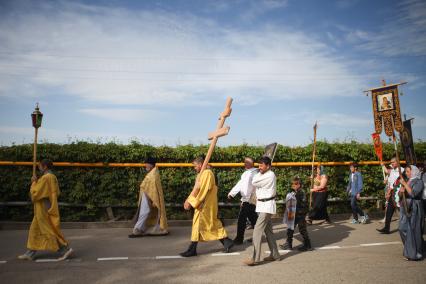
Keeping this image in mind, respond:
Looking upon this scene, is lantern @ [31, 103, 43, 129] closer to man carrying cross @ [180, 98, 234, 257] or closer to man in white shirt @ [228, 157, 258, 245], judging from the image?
Answer: man carrying cross @ [180, 98, 234, 257]

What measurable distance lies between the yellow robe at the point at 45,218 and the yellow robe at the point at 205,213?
263cm

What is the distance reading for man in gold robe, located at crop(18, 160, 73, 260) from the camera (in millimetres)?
6922

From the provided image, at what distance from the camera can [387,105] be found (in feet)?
31.0

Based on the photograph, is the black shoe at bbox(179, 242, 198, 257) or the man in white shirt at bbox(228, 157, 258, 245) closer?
the black shoe at bbox(179, 242, 198, 257)

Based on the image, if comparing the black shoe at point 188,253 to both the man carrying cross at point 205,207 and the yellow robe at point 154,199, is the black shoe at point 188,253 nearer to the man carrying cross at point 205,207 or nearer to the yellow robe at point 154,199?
the man carrying cross at point 205,207

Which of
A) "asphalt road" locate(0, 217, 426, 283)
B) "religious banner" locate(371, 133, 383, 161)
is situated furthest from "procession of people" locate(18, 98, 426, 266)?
"religious banner" locate(371, 133, 383, 161)

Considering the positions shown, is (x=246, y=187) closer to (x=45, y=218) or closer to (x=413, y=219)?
(x=413, y=219)

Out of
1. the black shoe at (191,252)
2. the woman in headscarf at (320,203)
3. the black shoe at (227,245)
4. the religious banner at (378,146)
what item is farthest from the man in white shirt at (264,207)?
the religious banner at (378,146)

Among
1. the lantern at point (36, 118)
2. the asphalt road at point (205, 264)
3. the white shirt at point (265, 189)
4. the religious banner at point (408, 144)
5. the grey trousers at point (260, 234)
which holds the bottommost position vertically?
the asphalt road at point (205, 264)

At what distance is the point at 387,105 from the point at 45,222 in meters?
→ 8.54

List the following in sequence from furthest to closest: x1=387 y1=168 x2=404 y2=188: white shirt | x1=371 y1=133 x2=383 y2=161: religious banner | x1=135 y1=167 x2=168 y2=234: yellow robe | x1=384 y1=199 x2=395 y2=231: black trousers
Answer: x1=371 y1=133 x2=383 y2=161: religious banner → x1=387 y1=168 x2=404 y2=188: white shirt → x1=135 y1=167 x2=168 y2=234: yellow robe → x1=384 y1=199 x2=395 y2=231: black trousers

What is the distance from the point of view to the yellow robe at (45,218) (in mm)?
6918

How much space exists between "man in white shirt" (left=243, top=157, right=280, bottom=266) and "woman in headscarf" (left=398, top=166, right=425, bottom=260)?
245 cm

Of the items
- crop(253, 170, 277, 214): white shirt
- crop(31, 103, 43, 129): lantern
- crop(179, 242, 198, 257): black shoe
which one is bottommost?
crop(179, 242, 198, 257): black shoe
